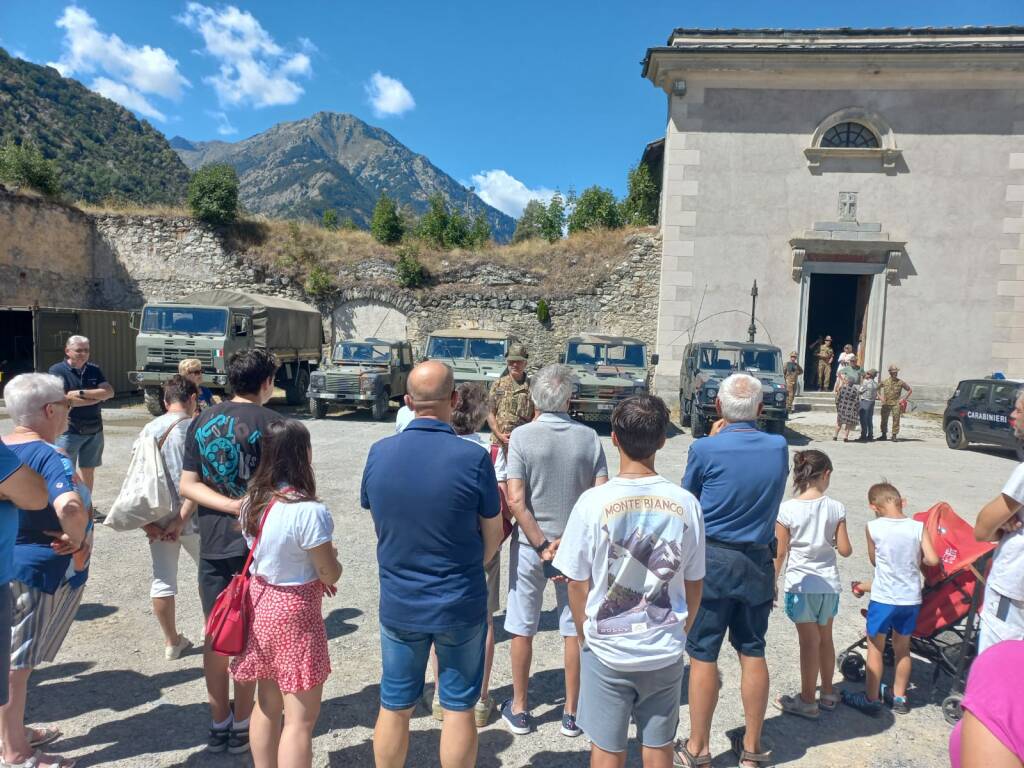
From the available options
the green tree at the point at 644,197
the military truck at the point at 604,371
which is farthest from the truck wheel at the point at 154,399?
the green tree at the point at 644,197

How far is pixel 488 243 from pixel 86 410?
18308 mm

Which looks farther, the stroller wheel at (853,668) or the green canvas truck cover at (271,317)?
the green canvas truck cover at (271,317)

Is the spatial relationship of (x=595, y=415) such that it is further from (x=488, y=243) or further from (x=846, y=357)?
(x=488, y=243)

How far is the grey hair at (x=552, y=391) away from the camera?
10.00 feet

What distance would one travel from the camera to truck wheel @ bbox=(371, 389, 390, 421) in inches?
514

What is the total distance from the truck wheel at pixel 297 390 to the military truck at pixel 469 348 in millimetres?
3487

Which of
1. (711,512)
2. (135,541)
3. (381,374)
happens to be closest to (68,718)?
(135,541)

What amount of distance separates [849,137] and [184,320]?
679 inches

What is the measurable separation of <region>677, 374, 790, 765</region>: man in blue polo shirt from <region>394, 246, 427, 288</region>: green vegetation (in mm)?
18234

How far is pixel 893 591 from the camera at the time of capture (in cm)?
317

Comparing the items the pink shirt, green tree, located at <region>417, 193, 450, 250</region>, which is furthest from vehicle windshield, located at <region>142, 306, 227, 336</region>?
the pink shirt

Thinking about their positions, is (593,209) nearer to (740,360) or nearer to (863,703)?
(740,360)

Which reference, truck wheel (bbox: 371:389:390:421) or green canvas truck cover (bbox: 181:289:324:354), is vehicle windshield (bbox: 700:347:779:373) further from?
green canvas truck cover (bbox: 181:289:324:354)

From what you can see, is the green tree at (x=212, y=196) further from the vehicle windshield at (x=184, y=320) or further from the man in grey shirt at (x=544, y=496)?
the man in grey shirt at (x=544, y=496)
